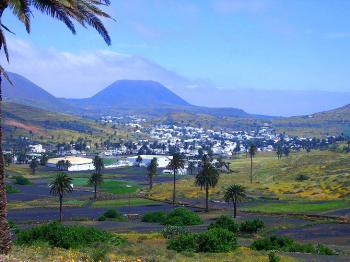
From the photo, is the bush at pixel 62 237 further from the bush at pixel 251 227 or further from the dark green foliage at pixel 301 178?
the dark green foliage at pixel 301 178

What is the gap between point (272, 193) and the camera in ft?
376

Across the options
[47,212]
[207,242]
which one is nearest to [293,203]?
[47,212]

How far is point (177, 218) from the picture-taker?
72938 mm

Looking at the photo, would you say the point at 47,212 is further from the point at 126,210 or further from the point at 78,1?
the point at 78,1

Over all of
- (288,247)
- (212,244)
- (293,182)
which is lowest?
(293,182)

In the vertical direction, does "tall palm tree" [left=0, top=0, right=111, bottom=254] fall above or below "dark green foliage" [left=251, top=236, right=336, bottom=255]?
above

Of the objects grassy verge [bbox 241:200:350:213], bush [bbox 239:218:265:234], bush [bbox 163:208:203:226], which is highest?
bush [bbox 239:218:265:234]

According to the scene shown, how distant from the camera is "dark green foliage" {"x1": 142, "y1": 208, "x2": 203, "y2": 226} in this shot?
7250cm

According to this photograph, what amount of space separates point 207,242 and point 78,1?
21860 mm

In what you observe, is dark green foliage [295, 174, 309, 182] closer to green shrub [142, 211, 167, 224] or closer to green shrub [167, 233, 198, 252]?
green shrub [142, 211, 167, 224]

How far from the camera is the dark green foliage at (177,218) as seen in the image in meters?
72.5

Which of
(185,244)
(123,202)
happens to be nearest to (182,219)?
(185,244)

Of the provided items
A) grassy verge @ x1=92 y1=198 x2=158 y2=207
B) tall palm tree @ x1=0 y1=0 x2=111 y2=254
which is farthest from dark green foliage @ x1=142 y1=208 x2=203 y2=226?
tall palm tree @ x1=0 y1=0 x2=111 y2=254

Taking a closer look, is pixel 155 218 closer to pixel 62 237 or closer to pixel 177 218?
pixel 177 218
